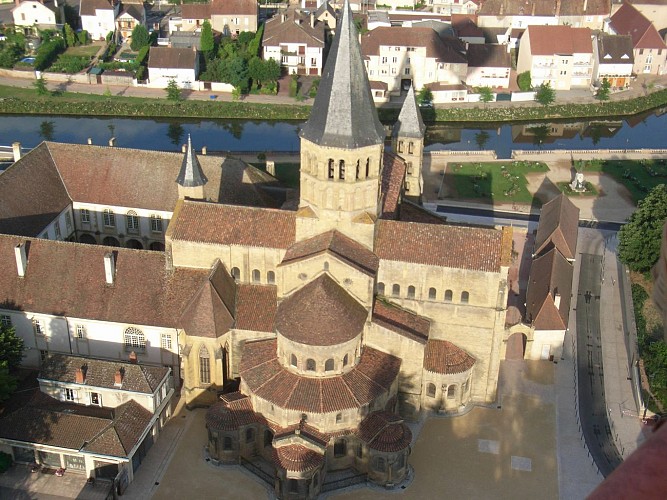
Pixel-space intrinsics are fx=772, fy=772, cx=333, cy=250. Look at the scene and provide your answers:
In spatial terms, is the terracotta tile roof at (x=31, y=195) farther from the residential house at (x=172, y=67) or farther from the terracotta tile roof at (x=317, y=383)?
the residential house at (x=172, y=67)

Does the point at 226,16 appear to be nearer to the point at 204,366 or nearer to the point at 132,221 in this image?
the point at 132,221

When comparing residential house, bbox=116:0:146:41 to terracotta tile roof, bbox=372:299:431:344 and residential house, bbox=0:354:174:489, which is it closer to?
residential house, bbox=0:354:174:489

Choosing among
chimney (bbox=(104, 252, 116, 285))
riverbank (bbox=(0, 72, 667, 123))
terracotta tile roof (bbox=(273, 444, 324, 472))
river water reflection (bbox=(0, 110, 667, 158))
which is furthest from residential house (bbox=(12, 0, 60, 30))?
terracotta tile roof (bbox=(273, 444, 324, 472))

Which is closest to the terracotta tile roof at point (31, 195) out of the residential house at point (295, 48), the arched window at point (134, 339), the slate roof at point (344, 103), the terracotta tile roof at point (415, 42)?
the arched window at point (134, 339)

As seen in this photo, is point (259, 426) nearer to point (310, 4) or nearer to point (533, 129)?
point (533, 129)

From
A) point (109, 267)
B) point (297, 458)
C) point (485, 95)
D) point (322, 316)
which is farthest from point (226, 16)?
point (297, 458)

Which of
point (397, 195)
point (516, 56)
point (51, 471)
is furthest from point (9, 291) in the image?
point (516, 56)
